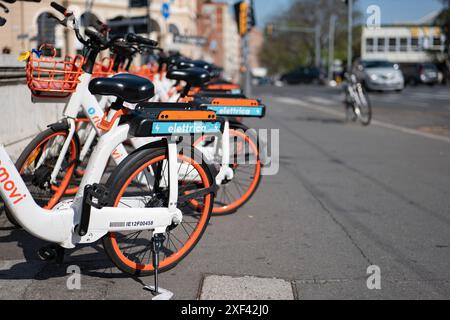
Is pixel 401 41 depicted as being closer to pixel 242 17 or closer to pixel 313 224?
pixel 242 17

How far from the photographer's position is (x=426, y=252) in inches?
173

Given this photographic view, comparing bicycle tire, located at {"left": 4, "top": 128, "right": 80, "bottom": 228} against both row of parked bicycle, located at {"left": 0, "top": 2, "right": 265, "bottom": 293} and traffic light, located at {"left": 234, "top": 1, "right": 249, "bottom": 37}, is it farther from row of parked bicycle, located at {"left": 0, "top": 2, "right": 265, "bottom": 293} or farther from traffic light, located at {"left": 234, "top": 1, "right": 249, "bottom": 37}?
traffic light, located at {"left": 234, "top": 1, "right": 249, "bottom": 37}

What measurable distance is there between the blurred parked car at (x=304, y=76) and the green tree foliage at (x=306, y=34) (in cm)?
1262

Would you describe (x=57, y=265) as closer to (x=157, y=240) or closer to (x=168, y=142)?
(x=157, y=240)

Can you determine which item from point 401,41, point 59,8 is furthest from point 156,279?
point 401,41

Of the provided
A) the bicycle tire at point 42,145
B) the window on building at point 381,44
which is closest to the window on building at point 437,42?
the window on building at point 381,44

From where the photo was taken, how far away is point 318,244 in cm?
455

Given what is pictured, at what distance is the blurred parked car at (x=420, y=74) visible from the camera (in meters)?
44.9

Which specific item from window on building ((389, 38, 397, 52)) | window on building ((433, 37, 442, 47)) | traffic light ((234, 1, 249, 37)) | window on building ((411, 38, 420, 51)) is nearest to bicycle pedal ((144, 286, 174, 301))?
traffic light ((234, 1, 249, 37))

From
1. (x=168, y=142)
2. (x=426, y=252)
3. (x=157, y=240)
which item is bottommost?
(x=426, y=252)

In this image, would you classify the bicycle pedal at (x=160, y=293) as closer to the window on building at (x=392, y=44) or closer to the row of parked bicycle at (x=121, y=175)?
the row of parked bicycle at (x=121, y=175)
